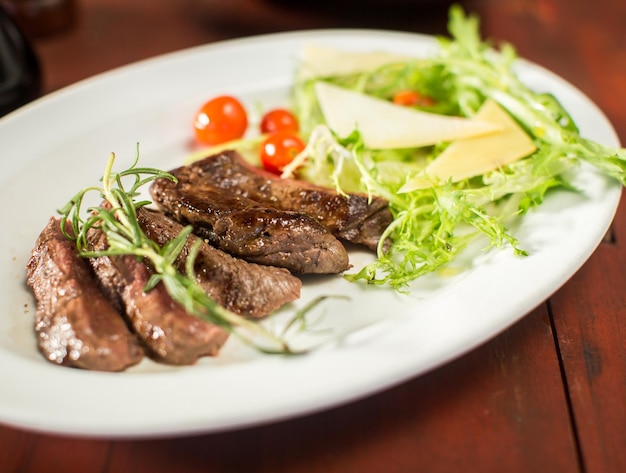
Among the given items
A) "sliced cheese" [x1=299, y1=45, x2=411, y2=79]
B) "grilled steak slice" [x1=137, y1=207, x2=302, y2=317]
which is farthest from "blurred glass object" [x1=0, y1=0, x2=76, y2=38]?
"grilled steak slice" [x1=137, y1=207, x2=302, y2=317]

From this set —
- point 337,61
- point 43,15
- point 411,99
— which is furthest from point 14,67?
point 411,99

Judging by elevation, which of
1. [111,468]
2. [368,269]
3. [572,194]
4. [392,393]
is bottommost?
[111,468]

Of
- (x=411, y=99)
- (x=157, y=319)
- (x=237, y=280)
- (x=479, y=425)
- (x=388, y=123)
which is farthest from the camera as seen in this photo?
(x=411, y=99)

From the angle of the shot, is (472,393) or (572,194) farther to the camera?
(572,194)

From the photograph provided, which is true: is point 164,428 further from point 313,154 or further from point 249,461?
point 313,154

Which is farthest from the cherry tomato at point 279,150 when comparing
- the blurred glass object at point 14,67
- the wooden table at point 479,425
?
the blurred glass object at point 14,67

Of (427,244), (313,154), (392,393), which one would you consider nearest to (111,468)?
(392,393)

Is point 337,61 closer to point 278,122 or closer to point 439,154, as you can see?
point 278,122
